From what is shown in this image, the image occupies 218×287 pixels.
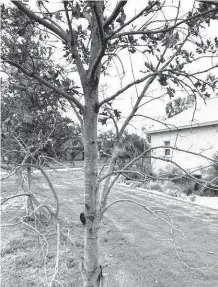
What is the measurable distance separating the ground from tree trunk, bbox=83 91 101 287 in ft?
2.11

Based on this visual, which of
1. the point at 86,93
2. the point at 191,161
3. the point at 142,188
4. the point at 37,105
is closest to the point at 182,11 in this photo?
the point at 86,93

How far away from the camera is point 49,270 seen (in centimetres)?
456

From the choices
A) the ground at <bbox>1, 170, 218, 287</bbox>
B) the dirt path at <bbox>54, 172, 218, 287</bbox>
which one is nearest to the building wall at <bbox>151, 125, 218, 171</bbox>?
the dirt path at <bbox>54, 172, 218, 287</bbox>

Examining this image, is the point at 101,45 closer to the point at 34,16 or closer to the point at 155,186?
the point at 34,16

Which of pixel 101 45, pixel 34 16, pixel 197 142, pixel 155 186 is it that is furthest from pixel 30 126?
pixel 197 142

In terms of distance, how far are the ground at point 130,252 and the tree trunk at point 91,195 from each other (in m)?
0.64

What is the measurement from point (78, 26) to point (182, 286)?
4152 millimetres

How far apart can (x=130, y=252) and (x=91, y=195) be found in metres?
Result: 3.98

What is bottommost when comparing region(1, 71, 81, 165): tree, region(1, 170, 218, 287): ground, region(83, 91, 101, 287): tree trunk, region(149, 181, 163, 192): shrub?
region(1, 170, 218, 287): ground

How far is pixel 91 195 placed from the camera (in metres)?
1.96

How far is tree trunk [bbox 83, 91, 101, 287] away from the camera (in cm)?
192

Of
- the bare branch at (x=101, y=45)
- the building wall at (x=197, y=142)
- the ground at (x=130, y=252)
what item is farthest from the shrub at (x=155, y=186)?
the bare branch at (x=101, y=45)

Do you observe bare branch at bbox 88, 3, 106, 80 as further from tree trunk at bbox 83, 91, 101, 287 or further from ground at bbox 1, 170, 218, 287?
ground at bbox 1, 170, 218, 287

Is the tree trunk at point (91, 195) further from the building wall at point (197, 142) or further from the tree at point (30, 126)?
the building wall at point (197, 142)
